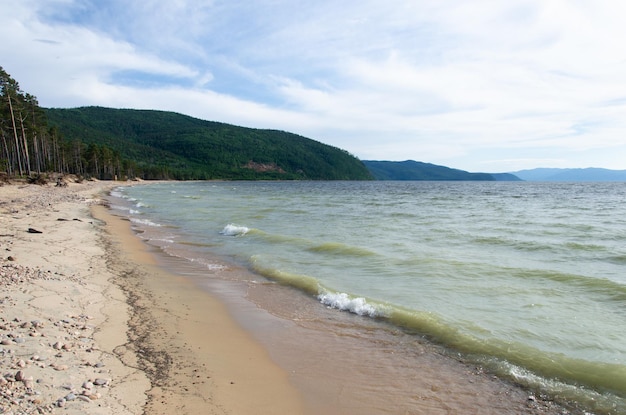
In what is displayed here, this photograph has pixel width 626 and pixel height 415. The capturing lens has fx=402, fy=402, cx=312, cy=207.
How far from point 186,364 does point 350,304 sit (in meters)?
4.07

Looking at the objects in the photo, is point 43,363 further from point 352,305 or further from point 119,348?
point 352,305

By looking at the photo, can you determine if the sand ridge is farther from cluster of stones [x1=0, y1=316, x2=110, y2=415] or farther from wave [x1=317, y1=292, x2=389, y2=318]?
wave [x1=317, y1=292, x2=389, y2=318]

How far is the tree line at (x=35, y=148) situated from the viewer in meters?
45.2

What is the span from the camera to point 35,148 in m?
62.1

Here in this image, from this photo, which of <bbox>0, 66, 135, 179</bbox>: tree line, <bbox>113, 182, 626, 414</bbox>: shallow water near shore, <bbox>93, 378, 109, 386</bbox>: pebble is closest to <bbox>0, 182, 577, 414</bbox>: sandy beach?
<bbox>93, 378, 109, 386</bbox>: pebble

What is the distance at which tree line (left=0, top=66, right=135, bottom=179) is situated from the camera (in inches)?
1781

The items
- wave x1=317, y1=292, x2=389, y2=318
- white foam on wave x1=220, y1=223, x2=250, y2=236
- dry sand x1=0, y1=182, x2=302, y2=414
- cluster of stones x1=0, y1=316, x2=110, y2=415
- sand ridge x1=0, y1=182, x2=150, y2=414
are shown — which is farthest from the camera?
white foam on wave x1=220, y1=223, x2=250, y2=236

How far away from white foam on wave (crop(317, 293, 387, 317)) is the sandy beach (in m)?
0.38

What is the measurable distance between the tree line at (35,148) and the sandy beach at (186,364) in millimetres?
45282

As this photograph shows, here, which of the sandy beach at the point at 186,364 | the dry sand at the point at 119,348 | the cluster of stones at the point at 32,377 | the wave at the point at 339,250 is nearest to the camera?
the cluster of stones at the point at 32,377

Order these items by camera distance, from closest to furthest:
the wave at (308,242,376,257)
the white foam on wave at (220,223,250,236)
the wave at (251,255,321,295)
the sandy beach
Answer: the sandy beach
the wave at (251,255,321,295)
the wave at (308,242,376,257)
the white foam on wave at (220,223,250,236)

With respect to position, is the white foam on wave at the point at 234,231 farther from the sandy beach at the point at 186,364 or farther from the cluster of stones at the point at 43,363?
the cluster of stones at the point at 43,363

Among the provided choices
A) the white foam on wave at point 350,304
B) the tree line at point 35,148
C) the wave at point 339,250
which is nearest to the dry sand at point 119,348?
the white foam on wave at point 350,304

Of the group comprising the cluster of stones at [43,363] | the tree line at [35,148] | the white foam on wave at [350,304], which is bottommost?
the white foam on wave at [350,304]
